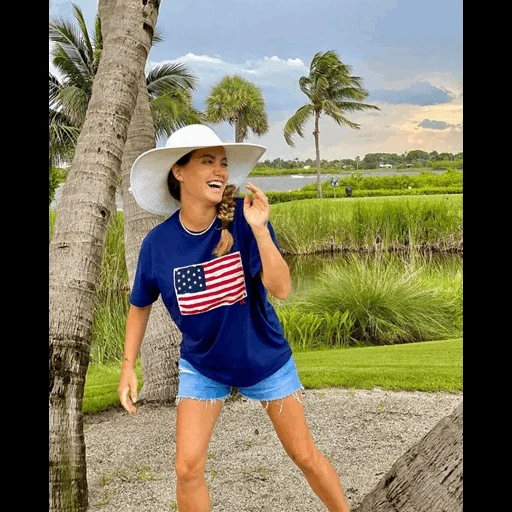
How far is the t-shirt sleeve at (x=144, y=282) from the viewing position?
2752mm

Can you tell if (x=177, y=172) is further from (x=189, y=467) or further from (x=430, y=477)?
(x=430, y=477)

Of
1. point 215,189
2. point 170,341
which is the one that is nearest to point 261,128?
point 170,341

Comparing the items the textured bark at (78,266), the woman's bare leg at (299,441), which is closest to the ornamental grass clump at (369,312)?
the textured bark at (78,266)

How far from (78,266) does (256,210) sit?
4.30 ft

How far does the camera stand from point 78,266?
340cm

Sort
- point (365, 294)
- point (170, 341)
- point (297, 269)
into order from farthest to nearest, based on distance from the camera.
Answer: point (297, 269) → point (365, 294) → point (170, 341)

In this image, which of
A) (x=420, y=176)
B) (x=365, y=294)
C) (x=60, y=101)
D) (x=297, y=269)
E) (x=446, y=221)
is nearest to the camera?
(x=365, y=294)

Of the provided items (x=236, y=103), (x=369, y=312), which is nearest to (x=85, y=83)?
(x=236, y=103)

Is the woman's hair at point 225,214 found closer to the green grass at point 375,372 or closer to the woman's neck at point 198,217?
the woman's neck at point 198,217

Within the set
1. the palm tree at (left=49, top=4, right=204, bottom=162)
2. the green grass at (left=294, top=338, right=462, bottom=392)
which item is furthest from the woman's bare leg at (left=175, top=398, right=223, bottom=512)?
the palm tree at (left=49, top=4, right=204, bottom=162)

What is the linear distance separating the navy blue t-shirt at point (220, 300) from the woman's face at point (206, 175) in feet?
0.38

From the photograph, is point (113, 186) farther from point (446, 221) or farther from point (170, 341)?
point (446, 221)
